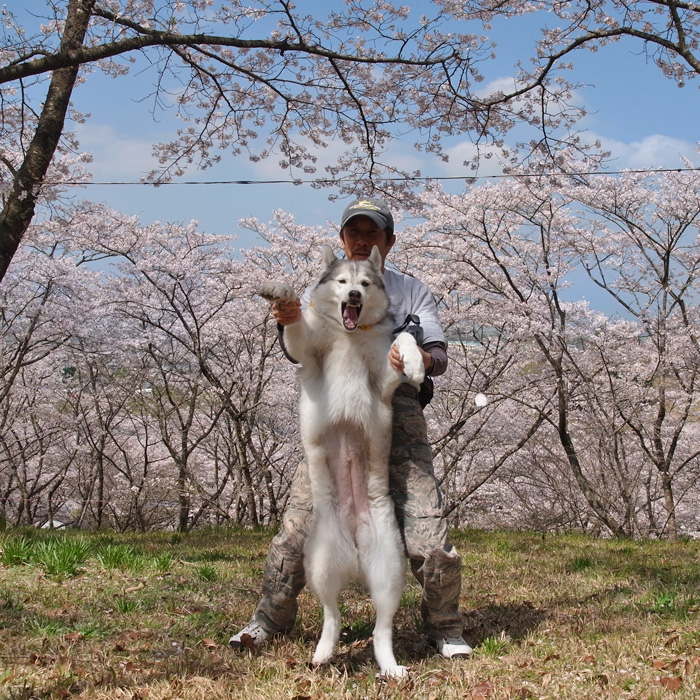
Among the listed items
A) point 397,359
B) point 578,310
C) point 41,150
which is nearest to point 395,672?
point 397,359

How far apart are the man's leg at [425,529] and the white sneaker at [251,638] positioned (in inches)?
31.1

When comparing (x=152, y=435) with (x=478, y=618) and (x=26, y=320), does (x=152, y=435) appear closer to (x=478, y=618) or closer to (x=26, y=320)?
(x=26, y=320)

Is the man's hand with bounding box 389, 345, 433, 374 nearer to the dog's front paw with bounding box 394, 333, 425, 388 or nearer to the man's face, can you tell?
the dog's front paw with bounding box 394, 333, 425, 388

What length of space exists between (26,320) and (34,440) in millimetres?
2874

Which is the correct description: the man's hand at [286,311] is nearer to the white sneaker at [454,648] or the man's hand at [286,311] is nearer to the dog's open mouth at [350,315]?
the dog's open mouth at [350,315]

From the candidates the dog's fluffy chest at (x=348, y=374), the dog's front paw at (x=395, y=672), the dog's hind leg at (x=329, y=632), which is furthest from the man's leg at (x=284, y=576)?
the dog's front paw at (x=395, y=672)

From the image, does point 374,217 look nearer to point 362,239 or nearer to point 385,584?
point 362,239

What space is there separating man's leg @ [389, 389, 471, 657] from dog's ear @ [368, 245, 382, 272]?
0.66m

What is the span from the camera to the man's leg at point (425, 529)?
3.14 meters

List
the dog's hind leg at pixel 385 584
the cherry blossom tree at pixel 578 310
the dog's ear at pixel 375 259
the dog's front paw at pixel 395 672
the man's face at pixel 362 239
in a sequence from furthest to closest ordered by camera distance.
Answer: the cherry blossom tree at pixel 578 310 → the man's face at pixel 362 239 → the dog's ear at pixel 375 259 → the dog's hind leg at pixel 385 584 → the dog's front paw at pixel 395 672

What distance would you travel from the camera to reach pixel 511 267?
1191cm

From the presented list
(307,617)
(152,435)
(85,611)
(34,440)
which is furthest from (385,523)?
(152,435)

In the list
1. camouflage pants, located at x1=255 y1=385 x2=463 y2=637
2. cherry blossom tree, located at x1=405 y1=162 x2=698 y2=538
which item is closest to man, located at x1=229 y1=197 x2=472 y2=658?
camouflage pants, located at x1=255 y1=385 x2=463 y2=637

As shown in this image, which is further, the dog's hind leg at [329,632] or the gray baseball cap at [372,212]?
the gray baseball cap at [372,212]
